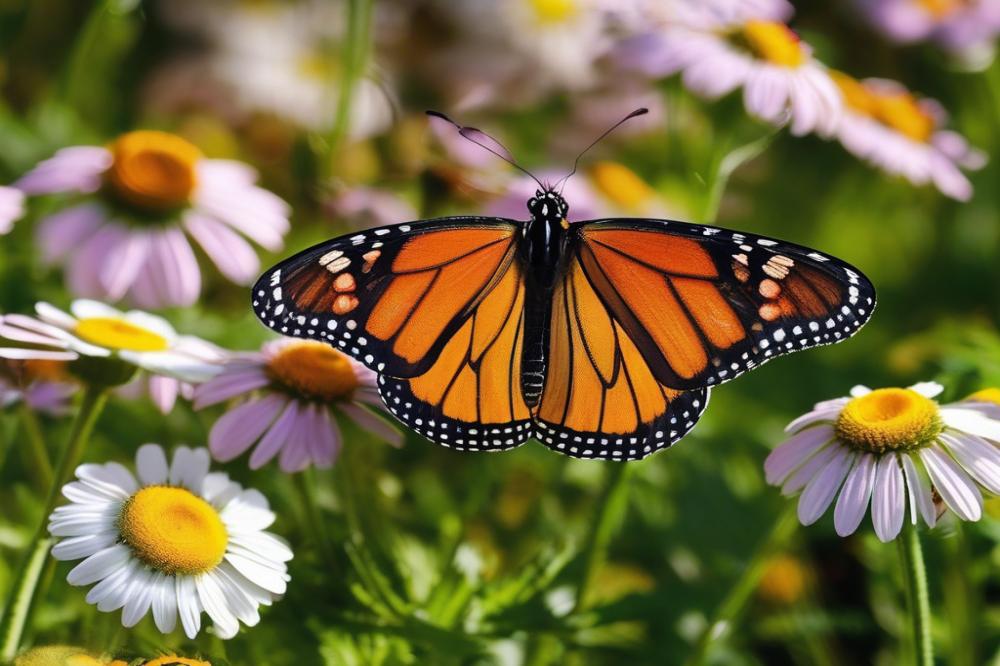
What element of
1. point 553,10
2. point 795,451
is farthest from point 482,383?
point 553,10

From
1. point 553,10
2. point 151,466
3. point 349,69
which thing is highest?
point 553,10

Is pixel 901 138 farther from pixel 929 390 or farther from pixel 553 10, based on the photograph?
pixel 553 10

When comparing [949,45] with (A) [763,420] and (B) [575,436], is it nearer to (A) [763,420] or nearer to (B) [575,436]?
(A) [763,420]

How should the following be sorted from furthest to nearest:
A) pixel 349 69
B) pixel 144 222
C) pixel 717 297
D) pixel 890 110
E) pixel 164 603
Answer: pixel 890 110
pixel 349 69
pixel 144 222
pixel 717 297
pixel 164 603

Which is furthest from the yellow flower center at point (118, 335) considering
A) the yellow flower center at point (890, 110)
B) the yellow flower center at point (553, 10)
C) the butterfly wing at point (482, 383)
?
the yellow flower center at point (553, 10)

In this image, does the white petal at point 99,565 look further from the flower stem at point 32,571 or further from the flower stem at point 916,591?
the flower stem at point 916,591

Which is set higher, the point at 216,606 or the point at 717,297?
the point at 717,297

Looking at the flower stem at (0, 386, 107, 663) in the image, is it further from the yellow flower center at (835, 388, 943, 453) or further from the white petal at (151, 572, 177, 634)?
the yellow flower center at (835, 388, 943, 453)

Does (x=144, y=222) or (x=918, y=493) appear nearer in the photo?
(x=918, y=493)
